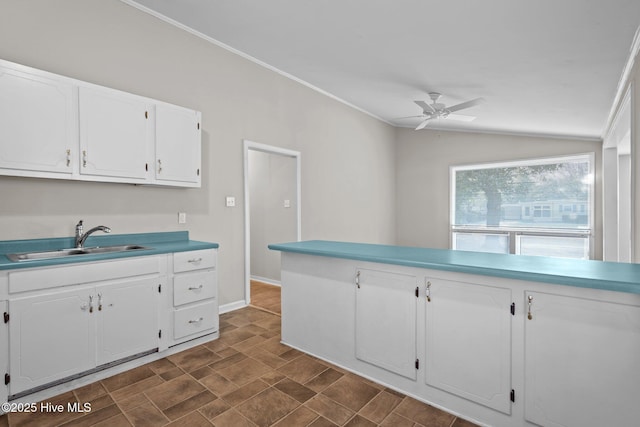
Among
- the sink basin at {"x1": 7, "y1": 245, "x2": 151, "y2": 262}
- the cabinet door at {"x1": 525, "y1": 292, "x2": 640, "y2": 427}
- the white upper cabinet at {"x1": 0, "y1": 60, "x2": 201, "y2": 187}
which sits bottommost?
the cabinet door at {"x1": 525, "y1": 292, "x2": 640, "y2": 427}

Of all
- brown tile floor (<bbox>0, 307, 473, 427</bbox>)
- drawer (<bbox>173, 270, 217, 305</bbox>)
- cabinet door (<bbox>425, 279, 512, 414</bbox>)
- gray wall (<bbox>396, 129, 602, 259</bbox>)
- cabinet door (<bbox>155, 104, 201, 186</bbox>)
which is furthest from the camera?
gray wall (<bbox>396, 129, 602, 259</bbox>)

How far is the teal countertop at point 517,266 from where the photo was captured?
1.45 metres

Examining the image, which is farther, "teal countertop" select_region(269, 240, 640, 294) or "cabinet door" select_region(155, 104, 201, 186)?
"cabinet door" select_region(155, 104, 201, 186)

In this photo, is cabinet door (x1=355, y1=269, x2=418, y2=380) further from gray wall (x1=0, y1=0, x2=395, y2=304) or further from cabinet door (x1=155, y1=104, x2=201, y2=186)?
gray wall (x1=0, y1=0, x2=395, y2=304)

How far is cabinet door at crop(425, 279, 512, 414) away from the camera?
5.67 feet

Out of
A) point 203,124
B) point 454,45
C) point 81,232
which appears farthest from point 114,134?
point 454,45

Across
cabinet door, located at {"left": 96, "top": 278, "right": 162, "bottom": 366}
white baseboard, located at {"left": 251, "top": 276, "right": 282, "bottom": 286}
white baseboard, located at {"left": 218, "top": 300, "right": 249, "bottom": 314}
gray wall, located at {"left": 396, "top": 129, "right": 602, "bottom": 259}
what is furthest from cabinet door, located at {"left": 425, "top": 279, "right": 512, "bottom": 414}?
gray wall, located at {"left": 396, "top": 129, "right": 602, "bottom": 259}

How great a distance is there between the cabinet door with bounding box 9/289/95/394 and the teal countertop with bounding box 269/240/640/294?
1.62 m

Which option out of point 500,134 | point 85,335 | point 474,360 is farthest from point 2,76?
point 500,134

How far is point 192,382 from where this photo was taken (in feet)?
7.59

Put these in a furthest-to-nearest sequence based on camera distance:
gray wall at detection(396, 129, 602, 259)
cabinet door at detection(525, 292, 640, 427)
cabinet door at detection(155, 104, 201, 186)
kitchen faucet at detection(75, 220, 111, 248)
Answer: gray wall at detection(396, 129, 602, 259) → cabinet door at detection(155, 104, 201, 186) → kitchen faucet at detection(75, 220, 111, 248) → cabinet door at detection(525, 292, 640, 427)

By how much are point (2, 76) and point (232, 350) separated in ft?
8.33

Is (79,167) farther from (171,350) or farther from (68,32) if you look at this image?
(171,350)

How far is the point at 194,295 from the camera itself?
2904mm
